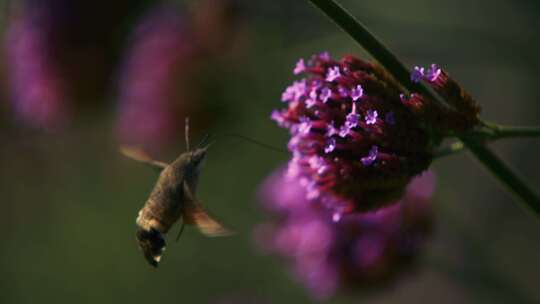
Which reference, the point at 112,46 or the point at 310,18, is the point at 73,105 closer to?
the point at 112,46

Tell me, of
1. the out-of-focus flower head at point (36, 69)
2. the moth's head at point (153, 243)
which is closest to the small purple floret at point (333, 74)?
the moth's head at point (153, 243)

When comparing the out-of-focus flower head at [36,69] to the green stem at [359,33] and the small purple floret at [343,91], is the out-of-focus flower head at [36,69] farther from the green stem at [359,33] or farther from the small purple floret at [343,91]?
the green stem at [359,33]

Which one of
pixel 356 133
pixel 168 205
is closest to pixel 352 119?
pixel 356 133

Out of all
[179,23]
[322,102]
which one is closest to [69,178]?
[179,23]

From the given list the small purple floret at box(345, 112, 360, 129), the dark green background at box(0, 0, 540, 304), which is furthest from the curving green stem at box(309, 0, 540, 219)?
the dark green background at box(0, 0, 540, 304)

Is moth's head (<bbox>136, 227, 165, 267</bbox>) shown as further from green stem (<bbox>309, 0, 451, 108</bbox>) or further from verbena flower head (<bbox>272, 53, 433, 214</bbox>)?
green stem (<bbox>309, 0, 451, 108</bbox>)

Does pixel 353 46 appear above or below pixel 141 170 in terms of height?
above

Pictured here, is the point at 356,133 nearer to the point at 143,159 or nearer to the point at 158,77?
the point at 143,159
